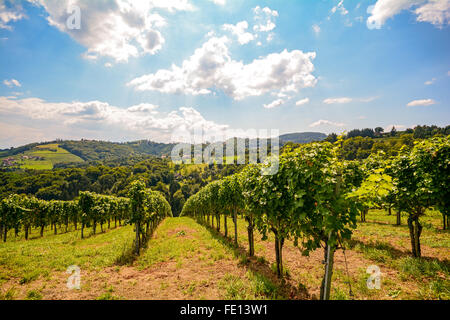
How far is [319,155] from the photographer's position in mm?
5250

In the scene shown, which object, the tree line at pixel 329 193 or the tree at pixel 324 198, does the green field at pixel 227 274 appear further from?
the tree at pixel 324 198

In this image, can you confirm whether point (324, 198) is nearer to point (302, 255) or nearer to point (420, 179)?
point (302, 255)

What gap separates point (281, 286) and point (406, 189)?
8456 millimetres

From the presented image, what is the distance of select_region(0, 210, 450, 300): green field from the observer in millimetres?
6730

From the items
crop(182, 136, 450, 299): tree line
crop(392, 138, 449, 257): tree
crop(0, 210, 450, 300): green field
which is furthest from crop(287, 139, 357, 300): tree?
crop(392, 138, 449, 257): tree

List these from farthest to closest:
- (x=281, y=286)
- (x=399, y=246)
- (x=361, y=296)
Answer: (x=399, y=246)
(x=281, y=286)
(x=361, y=296)

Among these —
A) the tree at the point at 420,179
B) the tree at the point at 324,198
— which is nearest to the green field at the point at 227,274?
the tree at the point at 420,179

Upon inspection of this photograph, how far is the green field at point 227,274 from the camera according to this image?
6.73m

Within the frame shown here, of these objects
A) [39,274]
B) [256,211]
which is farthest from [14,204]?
[256,211]

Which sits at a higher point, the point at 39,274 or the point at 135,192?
the point at 135,192

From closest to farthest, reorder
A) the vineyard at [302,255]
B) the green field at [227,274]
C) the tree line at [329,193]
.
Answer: the tree line at [329,193], the vineyard at [302,255], the green field at [227,274]

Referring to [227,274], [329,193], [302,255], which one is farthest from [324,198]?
[227,274]

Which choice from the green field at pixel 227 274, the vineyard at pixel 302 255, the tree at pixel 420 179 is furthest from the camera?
the tree at pixel 420 179
